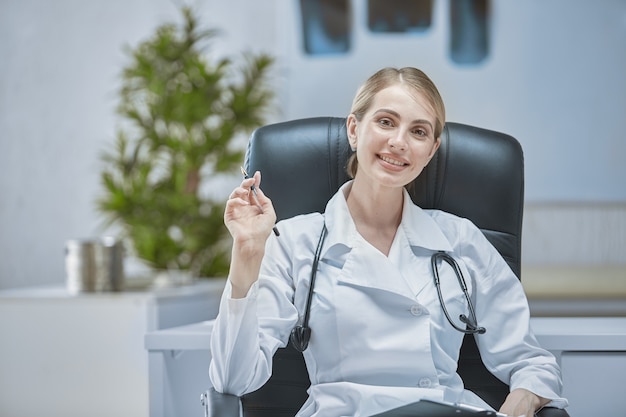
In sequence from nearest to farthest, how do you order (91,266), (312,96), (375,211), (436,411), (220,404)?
(436,411)
(220,404)
(375,211)
(91,266)
(312,96)

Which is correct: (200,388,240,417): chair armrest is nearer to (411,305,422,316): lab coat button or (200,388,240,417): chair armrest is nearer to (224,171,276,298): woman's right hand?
(224,171,276,298): woman's right hand

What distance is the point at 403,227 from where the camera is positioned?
67.2 inches

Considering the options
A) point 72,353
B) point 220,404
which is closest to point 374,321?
point 220,404

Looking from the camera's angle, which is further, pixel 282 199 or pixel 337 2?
pixel 337 2

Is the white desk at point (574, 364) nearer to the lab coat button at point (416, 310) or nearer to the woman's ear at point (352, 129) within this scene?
the lab coat button at point (416, 310)

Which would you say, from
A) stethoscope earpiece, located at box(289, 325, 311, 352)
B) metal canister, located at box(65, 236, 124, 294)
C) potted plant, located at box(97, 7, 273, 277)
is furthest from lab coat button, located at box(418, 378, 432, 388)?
potted plant, located at box(97, 7, 273, 277)

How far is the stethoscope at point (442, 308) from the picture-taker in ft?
5.06

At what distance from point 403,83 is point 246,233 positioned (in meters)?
0.49

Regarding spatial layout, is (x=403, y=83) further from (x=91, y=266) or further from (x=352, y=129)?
(x=91, y=266)

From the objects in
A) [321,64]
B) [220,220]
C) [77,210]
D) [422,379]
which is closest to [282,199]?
[422,379]

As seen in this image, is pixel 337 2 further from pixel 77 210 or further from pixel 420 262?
pixel 420 262

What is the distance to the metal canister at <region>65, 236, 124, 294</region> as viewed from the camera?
285 centimetres

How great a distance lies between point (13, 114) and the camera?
3.93 meters

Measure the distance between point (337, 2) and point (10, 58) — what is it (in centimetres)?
162
